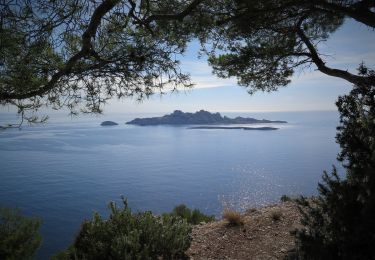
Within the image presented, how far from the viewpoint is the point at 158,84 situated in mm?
6355

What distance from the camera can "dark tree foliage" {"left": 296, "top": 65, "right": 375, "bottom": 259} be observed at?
2.59 metres

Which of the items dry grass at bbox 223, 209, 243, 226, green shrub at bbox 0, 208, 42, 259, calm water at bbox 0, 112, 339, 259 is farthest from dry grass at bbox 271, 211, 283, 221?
calm water at bbox 0, 112, 339, 259

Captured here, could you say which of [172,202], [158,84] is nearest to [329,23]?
[158,84]

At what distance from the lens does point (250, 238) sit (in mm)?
6879

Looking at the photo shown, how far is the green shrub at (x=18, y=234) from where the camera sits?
40.1ft

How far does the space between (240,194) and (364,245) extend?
61.9 meters

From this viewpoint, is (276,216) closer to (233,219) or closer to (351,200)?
(233,219)

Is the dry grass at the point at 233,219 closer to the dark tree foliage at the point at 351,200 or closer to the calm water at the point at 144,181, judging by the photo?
the dark tree foliage at the point at 351,200

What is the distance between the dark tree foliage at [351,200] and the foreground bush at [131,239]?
10.0 feet

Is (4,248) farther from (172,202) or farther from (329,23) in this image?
(172,202)

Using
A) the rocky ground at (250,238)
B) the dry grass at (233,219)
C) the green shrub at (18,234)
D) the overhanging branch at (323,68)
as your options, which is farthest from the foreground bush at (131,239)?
the green shrub at (18,234)

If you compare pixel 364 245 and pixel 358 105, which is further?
pixel 358 105

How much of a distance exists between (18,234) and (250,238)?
10339 mm

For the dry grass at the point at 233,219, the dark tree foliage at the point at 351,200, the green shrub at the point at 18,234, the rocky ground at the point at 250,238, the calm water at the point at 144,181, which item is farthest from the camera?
the calm water at the point at 144,181
